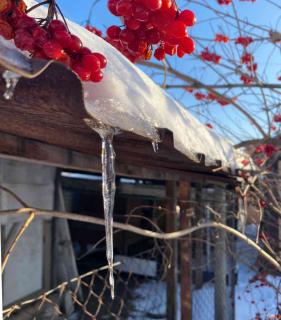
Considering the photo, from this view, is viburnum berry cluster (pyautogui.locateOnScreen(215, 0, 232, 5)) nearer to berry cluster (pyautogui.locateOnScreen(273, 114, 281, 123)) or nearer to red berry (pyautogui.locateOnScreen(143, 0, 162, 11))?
berry cluster (pyautogui.locateOnScreen(273, 114, 281, 123))

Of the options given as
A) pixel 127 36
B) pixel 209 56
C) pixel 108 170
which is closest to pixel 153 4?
pixel 127 36

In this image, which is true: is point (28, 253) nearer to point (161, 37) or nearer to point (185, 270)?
point (185, 270)

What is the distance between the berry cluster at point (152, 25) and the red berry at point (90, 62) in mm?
221

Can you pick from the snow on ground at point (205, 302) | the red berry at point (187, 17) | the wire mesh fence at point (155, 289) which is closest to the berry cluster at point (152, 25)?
the red berry at point (187, 17)

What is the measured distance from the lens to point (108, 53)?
4.83 ft

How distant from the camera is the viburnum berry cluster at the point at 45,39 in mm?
811

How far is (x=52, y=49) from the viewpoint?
0.81 metres

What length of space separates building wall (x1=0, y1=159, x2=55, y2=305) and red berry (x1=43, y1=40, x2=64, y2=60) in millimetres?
4155

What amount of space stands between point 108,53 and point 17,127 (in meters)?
0.43

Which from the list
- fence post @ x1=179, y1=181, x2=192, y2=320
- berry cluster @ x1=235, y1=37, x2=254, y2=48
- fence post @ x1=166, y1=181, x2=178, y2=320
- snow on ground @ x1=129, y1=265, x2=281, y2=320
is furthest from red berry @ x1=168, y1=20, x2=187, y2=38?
snow on ground @ x1=129, y1=265, x2=281, y2=320

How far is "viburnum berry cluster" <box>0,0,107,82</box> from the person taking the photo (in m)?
0.81

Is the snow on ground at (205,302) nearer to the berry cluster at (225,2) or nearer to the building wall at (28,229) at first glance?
the building wall at (28,229)

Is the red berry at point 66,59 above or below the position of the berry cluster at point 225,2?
below

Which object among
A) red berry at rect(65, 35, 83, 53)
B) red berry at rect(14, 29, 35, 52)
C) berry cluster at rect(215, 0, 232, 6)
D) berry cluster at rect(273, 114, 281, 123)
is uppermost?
berry cluster at rect(215, 0, 232, 6)
